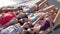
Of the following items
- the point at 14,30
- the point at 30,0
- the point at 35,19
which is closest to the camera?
the point at 14,30

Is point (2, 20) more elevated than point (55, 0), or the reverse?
point (55, 0)

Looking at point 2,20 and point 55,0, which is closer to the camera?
point 2,20

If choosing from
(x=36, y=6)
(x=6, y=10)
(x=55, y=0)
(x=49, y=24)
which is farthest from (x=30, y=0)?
(x=49, y=24)

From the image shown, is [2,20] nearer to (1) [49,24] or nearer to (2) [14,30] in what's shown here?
(2) [14,30]

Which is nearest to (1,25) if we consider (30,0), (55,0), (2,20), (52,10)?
(2,20)

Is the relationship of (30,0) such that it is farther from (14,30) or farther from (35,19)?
(14,30)

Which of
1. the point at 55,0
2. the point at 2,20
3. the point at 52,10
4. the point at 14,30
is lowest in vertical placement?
the point at 14,30

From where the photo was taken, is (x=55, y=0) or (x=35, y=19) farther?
(x=55, y=0)

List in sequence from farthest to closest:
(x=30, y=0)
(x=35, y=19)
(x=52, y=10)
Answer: (x=30, y=0) → (x=52, y=10) → (x=35, y=19)

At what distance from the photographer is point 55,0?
1619mm

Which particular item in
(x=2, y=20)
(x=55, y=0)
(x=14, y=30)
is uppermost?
(x=55, y=0)

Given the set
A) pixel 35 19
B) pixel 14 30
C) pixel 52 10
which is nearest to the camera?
pixel 14 30

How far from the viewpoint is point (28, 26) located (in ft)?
3.08

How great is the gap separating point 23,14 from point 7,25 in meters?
0.17
